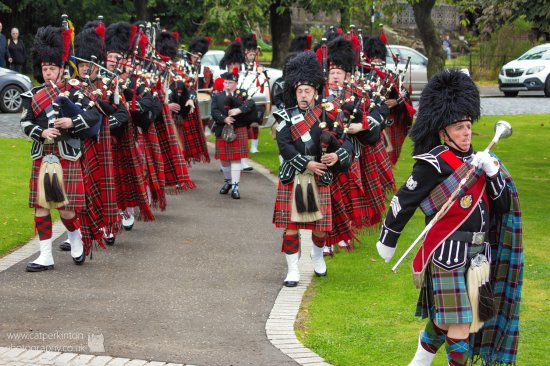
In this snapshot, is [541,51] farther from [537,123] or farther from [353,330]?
[353,330]

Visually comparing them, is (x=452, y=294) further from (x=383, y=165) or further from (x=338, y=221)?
(x=383, y=165)

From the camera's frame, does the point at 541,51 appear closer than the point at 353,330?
No

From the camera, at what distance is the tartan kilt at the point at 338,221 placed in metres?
8.41

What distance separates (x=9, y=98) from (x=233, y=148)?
32.5ft

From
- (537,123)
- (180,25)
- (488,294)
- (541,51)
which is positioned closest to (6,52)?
(180,25)

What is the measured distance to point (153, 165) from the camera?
1042cm

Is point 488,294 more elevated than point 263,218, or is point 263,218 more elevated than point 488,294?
point 488,294

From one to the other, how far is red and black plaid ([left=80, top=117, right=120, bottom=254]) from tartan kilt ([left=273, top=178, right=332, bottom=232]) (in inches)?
69.7

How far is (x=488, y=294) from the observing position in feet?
17.5

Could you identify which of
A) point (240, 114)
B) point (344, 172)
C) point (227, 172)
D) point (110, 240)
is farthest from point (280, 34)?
point (344, 172)

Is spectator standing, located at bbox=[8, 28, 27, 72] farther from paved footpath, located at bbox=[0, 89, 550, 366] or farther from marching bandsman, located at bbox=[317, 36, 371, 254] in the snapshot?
marching bandsman, located at bbox=[317, 36, 371, 254]

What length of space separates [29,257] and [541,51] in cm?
2295

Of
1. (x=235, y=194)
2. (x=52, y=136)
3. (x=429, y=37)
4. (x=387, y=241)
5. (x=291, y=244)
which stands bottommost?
(x=235, y=194)

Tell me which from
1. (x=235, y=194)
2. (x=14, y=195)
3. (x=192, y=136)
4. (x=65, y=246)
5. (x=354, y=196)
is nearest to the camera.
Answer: (x=354, y=196)
